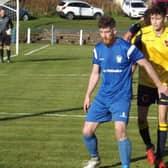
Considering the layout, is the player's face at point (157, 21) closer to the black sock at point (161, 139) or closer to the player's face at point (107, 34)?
the player's face at point (107, 34)

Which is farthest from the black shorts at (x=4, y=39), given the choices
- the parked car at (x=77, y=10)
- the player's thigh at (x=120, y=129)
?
the parked car at (x=77, y=10)

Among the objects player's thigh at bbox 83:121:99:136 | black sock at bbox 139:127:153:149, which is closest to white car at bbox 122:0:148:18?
black sock at bbox 139:127:153:149

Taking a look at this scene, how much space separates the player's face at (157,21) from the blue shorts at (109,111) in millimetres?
1176

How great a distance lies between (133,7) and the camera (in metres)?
68.4

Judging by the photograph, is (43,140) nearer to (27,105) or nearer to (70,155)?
(70,155)

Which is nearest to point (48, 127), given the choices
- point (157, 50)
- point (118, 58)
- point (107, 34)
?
point (157, 50)

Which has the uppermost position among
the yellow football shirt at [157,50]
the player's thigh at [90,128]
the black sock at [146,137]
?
the yellow football shirt at [157,50]

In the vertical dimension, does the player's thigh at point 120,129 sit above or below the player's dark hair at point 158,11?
below

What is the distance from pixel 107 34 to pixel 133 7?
2423 inches

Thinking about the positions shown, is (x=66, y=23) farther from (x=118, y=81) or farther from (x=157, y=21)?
(x=118, y=81)

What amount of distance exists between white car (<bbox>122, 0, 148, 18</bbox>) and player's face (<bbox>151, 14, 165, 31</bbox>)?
193 ft

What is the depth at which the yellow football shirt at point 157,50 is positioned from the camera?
8562 mm

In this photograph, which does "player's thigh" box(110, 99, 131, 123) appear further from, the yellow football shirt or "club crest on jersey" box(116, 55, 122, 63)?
the yellow football shirt

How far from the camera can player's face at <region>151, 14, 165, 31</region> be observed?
8.26 m
